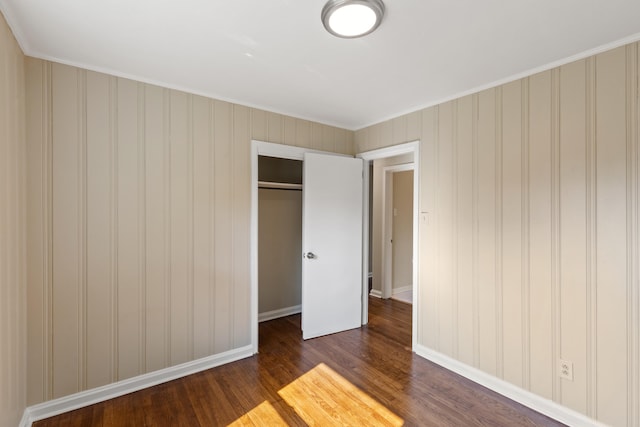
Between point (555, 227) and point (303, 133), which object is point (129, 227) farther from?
point (555, 227)

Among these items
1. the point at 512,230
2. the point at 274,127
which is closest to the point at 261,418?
the point at 512,230

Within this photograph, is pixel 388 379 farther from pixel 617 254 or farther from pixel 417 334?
pixel 617 254

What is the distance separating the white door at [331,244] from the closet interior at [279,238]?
0.68 metres

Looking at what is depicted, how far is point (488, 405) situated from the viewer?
2.20 m

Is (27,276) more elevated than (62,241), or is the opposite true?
(62,241)

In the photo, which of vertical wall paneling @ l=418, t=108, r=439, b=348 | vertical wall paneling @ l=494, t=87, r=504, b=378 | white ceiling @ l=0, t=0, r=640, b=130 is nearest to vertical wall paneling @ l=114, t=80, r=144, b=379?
white ceiling @ l=0, t=0, r=640, b=130

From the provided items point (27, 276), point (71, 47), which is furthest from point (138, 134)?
point (27, 276)

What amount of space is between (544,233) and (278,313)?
3.13m

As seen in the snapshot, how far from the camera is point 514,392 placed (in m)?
2.28

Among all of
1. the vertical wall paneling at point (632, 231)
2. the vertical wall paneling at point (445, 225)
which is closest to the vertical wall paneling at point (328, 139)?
the vertical wall paneling at point (445, 225)

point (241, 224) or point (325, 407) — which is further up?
point (241, 224)

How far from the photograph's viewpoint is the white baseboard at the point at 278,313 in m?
3.89

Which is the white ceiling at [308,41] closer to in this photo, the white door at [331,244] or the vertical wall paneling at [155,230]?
the vertical wall paneling at [155,230]

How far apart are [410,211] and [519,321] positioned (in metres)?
3.14
